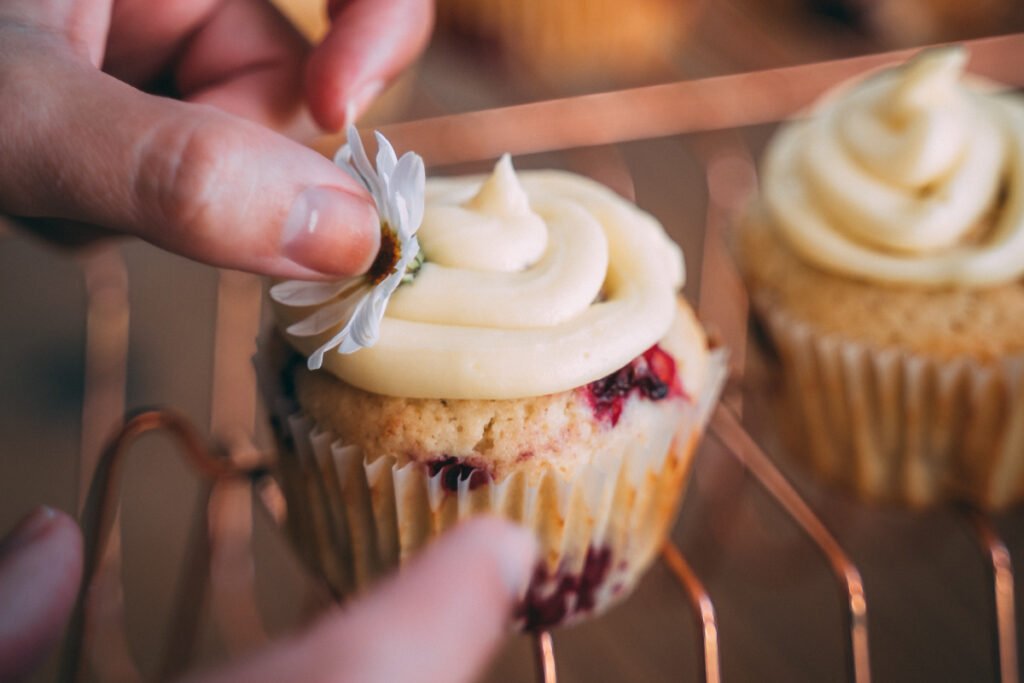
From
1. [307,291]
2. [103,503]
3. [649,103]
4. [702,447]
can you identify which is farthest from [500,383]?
[702,447]

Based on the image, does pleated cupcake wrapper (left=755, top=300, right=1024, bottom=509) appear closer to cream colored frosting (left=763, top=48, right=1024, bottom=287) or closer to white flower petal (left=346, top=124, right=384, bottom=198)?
cream colored frosting (left=763, top=48, right=1024, bottom=287)

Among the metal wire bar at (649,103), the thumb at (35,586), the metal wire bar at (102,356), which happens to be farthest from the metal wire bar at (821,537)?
the metal wire bar at (102,356)

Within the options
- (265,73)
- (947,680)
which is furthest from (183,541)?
(947,680)

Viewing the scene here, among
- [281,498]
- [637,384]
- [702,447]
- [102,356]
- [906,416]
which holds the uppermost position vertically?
[637,384]

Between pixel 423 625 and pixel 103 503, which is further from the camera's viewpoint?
pixel 103 503

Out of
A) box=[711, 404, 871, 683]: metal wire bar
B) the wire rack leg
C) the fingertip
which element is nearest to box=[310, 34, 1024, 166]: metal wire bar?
box=[711, 404, 871, 683]: metal wire bar

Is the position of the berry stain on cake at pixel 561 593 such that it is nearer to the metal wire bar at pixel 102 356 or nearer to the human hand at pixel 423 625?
the human hand at pixel 423 625

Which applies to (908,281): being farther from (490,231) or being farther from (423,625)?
(423,625)
